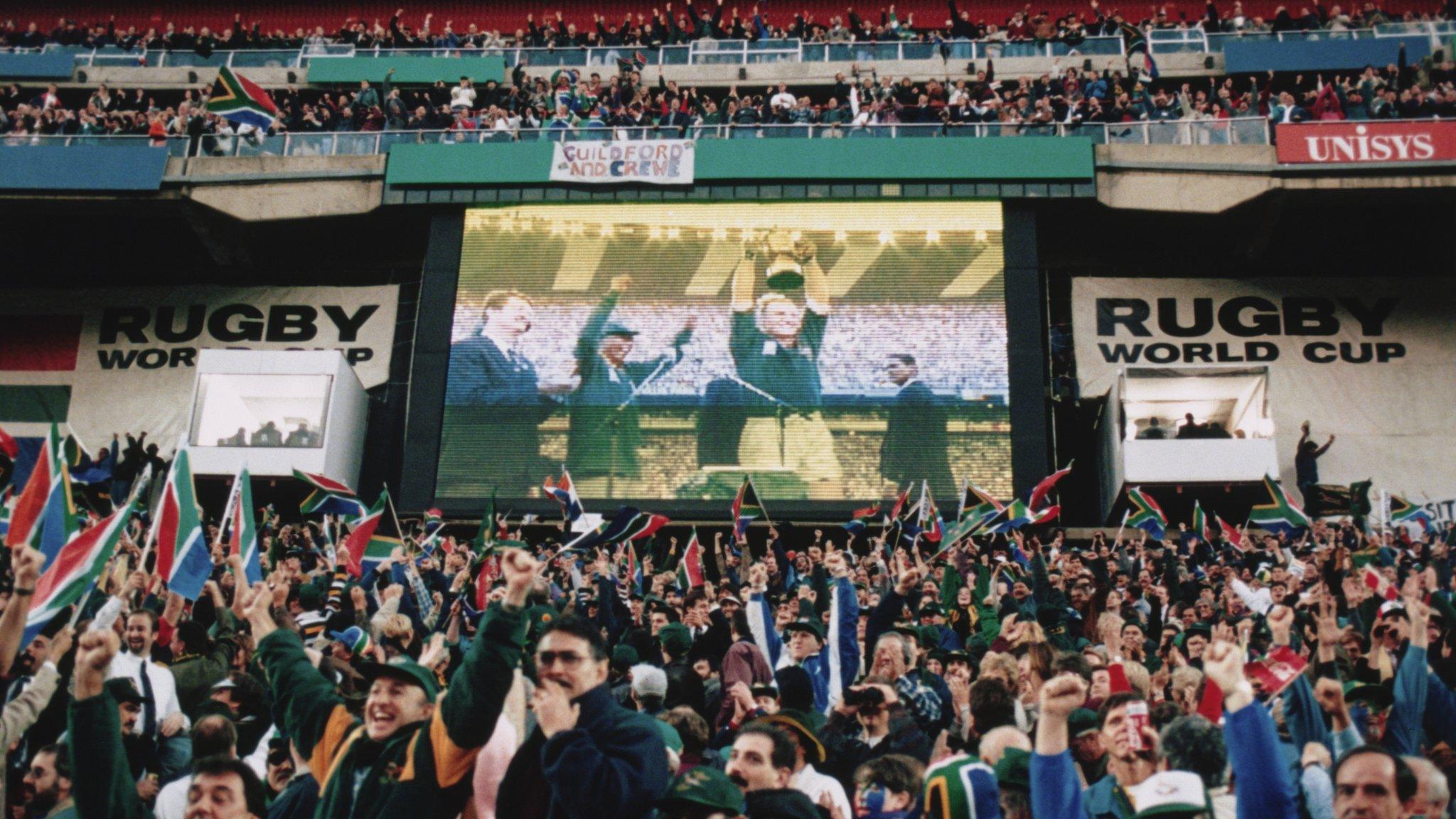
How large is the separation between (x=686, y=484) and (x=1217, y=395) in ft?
31.9

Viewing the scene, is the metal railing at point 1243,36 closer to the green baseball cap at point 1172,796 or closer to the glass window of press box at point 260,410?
the glass window of press box at point 260,410

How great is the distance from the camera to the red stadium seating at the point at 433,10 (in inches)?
1446

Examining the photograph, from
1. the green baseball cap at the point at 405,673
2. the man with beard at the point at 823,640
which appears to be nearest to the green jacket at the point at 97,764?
the green baseball cap at the point at 405,673

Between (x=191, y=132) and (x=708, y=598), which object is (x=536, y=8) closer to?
(x=191, y=132)

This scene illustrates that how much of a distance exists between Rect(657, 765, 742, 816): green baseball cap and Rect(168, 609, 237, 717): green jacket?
448 centimetres

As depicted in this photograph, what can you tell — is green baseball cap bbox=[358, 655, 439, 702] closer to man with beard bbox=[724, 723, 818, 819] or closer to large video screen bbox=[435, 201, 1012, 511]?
man with beard bbox=[724, 723, 818, 819]

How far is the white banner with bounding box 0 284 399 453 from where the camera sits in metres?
30.0

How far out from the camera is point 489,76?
32.8 metres

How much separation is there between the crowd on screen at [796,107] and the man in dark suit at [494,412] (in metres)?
4.28

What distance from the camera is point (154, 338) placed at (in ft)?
101

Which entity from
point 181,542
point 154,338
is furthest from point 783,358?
point 181,542

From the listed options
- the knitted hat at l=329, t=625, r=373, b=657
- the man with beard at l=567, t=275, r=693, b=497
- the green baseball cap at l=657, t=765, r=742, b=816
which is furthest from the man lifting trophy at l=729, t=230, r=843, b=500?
the green baseball cap at l=657, t=765, r=742, b=816

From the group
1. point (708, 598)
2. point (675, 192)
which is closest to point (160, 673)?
point (708, 598)

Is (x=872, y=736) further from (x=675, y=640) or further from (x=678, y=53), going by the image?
(x=678, y=53)
